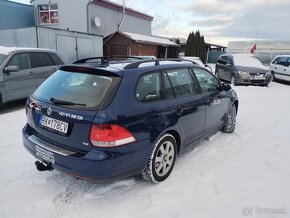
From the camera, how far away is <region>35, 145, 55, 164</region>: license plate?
3.00 m

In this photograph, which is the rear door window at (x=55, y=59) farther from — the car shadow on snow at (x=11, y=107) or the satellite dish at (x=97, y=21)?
the satellite dish at (x=97, y=21)

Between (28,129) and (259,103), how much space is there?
24.1ft

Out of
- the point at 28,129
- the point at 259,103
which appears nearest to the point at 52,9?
the point at 259,103

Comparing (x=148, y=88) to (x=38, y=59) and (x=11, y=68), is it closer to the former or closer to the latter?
(x=11, y=68)

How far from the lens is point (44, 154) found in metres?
3.08

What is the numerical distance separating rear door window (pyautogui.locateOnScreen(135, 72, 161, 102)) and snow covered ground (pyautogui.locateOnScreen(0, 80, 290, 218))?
1136 mm

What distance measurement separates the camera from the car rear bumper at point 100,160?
2.74 meters

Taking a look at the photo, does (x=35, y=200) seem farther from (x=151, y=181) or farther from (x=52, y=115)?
(x=151, y=181)

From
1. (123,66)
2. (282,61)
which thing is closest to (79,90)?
(123,66)

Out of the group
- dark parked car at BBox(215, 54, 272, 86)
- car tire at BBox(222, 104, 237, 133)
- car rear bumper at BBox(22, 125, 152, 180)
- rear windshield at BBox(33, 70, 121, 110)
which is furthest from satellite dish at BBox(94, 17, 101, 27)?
car rear bumper at BBox(22, 125, 152, 180)

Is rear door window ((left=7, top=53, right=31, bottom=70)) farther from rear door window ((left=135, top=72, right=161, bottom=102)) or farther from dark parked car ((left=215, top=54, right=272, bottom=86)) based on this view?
dark parked car ((left=215, top=54, right=272, bottom=86))

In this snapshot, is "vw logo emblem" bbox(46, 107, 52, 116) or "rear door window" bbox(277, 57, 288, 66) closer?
Answer: "vw logo emblem" bbox(46, 107, 52, 116)

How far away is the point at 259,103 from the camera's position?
28.5ft

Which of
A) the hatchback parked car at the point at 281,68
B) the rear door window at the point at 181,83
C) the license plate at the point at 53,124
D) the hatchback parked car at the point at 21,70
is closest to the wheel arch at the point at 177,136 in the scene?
the rear door window at the point at 181,83
